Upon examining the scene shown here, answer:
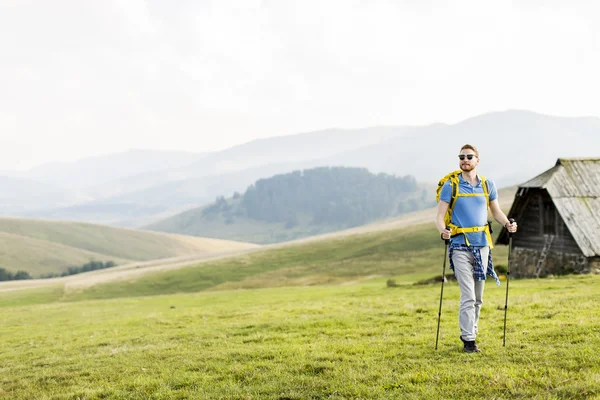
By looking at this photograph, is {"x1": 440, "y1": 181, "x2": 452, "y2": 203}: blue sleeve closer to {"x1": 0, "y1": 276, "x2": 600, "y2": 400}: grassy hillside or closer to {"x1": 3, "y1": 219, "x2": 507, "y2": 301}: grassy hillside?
{"x1": 0, "y1": 276, "x2": 600, "y2": 400}: grassy hillside

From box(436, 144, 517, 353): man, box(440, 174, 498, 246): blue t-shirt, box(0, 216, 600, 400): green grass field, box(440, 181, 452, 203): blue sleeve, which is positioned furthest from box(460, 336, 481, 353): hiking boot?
box(440, 181, 452, 203): blue sleeve

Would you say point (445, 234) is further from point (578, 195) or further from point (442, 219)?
point (578, 195)

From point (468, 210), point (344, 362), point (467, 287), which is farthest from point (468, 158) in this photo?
point (344, 362)

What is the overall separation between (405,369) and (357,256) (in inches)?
3458

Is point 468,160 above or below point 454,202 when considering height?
above

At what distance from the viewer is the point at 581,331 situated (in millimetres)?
12211

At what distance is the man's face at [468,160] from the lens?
11320mm

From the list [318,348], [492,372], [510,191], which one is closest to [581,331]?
[492,372]

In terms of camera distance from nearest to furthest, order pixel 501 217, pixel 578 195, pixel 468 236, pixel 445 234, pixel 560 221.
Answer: pixel 445 234
pixel 468 236
pixel 501 217
pixel 578 195
pixel 560 221

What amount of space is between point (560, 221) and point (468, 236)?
→ 34222 mm

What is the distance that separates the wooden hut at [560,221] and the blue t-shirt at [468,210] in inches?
1233

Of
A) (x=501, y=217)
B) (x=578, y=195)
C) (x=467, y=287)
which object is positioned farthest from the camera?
(x=578, y=195)

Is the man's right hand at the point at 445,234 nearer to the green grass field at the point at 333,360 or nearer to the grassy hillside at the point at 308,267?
the green grass field at the point at 333,360

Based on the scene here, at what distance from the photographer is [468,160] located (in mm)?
11312
